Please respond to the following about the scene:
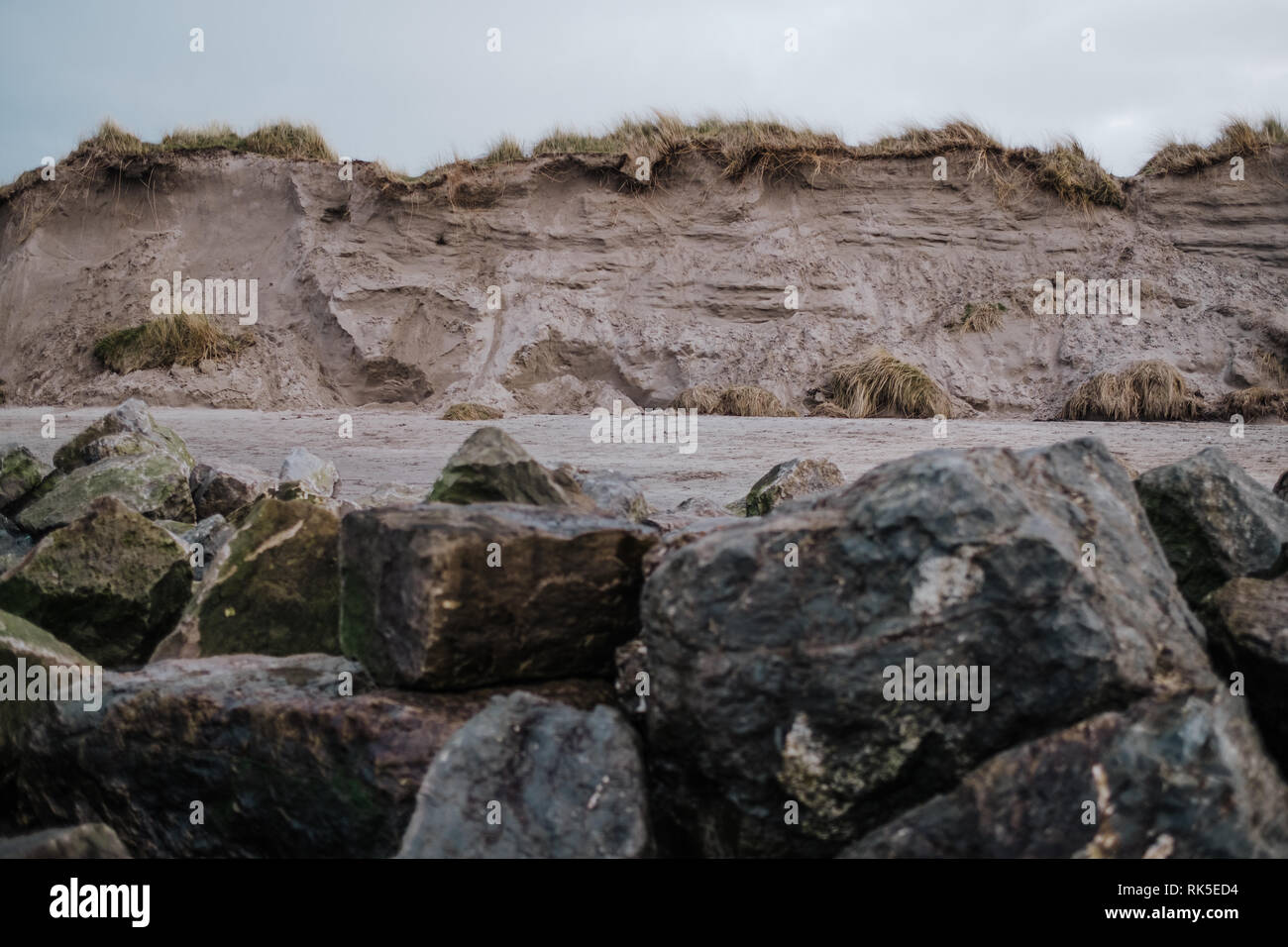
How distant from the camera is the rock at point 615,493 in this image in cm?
448

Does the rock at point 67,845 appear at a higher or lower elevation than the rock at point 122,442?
lower

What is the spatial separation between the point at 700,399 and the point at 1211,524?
922 centimetres

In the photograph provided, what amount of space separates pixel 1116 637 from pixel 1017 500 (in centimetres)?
34

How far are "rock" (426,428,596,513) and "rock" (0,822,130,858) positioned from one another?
5.30ft

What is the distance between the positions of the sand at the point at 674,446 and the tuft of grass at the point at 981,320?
378cm

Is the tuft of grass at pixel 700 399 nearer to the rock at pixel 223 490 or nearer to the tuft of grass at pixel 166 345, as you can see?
the tuft of grass at pixel 166 345

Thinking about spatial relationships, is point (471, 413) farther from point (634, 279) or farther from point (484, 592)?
point (484, 592)

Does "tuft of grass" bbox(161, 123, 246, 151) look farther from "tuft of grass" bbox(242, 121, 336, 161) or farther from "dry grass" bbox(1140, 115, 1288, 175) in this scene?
"dry grass" bbox(1140, 115, 1288, 175)

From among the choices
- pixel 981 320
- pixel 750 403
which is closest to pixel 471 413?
pixel 750 403

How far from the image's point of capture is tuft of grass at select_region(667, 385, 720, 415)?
39.9 ft

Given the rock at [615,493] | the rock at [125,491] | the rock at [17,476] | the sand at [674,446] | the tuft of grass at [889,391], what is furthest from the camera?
the tuft of grass at [889,391]

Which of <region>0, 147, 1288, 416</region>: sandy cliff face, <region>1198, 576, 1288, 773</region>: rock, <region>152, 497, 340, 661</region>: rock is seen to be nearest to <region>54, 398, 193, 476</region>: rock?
<region>152, 497, 340, 661</region>: rock

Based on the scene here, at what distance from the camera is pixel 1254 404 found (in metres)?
10.6

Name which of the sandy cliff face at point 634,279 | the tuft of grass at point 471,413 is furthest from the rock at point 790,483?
the sandy cliff face at point 634,279
